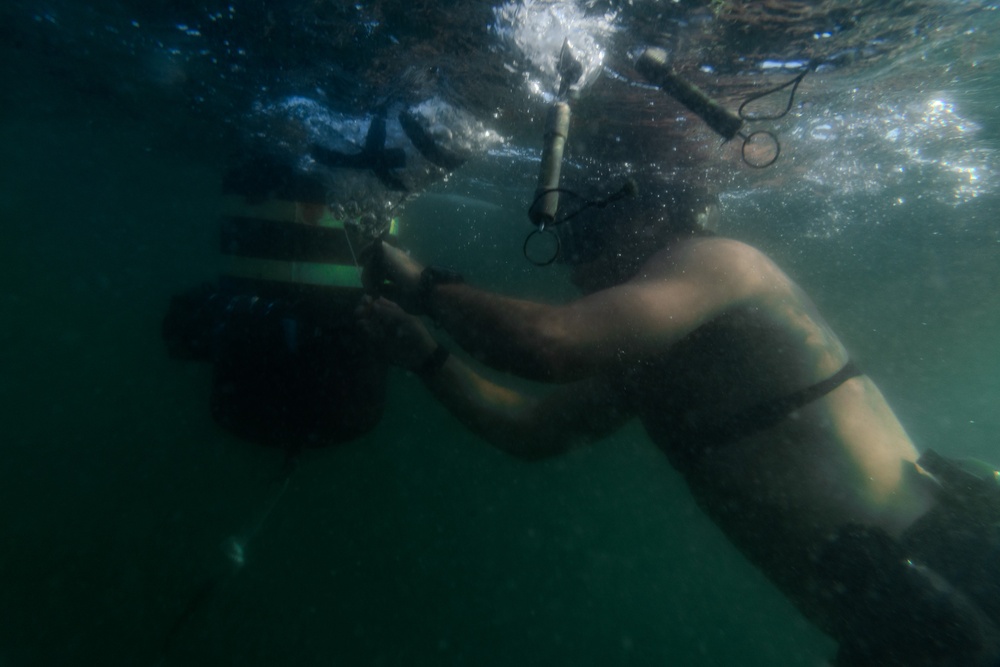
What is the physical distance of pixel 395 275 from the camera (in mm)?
2742

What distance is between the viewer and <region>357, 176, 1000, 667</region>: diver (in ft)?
6.75

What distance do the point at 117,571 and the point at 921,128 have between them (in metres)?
20.8

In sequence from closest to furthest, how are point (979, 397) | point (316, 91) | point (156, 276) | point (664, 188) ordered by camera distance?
point (664, 188)
point (316, 91)
point (979, 397)
point (156, 276)

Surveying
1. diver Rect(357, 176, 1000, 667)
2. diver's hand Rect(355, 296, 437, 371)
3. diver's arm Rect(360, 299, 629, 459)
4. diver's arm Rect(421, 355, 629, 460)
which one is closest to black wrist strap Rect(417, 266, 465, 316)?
diver Rect(357, 176, 1000, 667)

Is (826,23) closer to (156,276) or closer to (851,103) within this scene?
(851,103)

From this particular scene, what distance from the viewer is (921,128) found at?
25.0 ft

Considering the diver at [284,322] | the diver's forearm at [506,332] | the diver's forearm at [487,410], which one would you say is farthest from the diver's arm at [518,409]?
the diver's forearm at [506,332]

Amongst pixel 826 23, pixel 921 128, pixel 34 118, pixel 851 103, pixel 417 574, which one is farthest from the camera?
pixel 417 574

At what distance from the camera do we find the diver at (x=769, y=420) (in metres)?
2.06

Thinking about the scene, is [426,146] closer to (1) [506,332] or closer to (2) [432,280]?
(2) [432,280]

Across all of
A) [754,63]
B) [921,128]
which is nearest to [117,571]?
[754,63]

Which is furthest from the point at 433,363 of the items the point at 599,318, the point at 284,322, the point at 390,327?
the point at 599,318

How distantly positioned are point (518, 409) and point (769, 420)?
1.81 metres

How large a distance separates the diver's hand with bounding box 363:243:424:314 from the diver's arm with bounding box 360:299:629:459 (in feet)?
1.39
